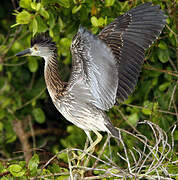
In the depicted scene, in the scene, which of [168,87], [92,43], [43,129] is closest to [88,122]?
[92,43]

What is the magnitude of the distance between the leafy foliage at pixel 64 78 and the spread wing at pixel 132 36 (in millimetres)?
289

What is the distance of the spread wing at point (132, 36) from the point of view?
2.96 m

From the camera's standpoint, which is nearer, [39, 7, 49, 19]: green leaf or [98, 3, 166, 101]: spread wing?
[98, 3, 166, 101]: spread wing

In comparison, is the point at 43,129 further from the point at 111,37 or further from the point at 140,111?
the point at 111,37

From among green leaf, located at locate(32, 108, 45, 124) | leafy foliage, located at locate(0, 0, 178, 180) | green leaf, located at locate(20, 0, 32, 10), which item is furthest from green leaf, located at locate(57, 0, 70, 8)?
green leaf, located at locate(32, 108, 45, 124)

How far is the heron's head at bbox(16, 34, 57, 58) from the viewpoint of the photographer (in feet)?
10.7

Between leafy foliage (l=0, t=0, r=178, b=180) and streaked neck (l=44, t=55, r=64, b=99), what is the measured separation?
0.86 feet

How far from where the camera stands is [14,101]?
14.9 ft

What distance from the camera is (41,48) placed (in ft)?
10.8

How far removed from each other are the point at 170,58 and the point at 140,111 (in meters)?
0.60

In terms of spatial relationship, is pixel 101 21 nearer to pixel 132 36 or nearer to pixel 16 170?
pixel 132 36

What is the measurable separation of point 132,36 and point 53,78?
0.71m

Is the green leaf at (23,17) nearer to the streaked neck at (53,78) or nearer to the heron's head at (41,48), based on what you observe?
the heron's head at (41,48)

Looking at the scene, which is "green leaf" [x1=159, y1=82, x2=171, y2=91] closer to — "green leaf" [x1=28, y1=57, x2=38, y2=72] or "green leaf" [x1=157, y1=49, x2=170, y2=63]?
"green leaf" [x1=157, y1=49, x2=170, y2=63]
